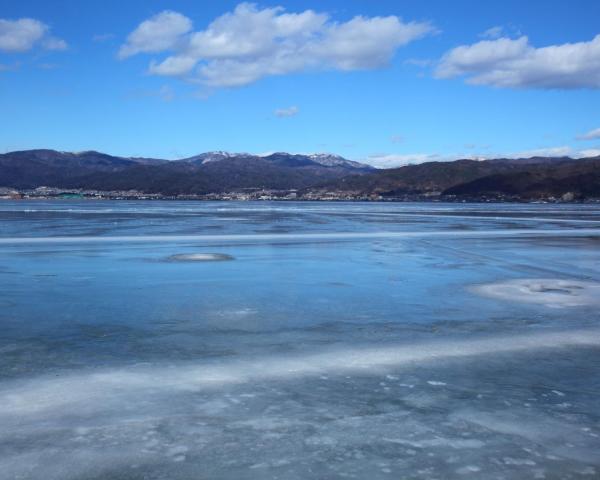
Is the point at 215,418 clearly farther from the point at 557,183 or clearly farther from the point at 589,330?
the point at 557,183

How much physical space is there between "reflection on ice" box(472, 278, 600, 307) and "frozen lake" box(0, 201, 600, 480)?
0.16ft

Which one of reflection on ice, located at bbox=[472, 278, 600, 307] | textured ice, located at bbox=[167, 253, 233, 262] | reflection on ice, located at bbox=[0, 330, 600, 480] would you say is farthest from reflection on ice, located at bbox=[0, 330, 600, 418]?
textured ice, located at bbox=[167, 253, 233, 262]

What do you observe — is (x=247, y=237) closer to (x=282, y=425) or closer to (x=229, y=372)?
(x=229, y=372)

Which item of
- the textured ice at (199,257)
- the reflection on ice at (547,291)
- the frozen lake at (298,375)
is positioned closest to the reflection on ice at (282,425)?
the frozen lake at (298,375)

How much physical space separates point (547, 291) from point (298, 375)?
620 centimetres

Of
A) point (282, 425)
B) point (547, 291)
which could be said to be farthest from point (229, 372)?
point (547, 291)

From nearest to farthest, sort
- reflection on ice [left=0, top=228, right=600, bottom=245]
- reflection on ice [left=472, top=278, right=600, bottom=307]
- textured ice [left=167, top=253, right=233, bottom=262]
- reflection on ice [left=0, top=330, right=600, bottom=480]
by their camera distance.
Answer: reflection on ice [left=0, top=330, right=600, bottom=480], reflection on ice [left=472, top=278, right=600, bottom=307], textured ice [left=167, top=253, right=233, bottom=262], reflection on ice [left=0, top=228, right=600, bottom=245]

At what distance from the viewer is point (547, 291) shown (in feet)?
33.6

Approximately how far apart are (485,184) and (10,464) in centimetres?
16000

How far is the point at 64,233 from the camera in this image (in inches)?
916

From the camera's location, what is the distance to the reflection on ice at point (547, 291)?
9324 millimetres

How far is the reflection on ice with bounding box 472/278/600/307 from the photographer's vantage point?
367 inches

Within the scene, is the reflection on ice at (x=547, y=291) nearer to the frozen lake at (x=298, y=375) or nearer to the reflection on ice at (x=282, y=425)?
the frozen lake at (x=298, y=375)

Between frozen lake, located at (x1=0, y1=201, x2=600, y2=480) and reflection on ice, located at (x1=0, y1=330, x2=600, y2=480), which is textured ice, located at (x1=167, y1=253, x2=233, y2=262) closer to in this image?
frozen lake, located at (x1=0, y1=201, x2=600, y2=480)
